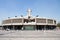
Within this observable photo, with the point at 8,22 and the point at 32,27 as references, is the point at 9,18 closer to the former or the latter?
the point at 8,22

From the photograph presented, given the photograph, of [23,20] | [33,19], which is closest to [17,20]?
[23,20]

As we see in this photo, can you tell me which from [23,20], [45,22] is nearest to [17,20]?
[23,20]

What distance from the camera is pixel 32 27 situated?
324 ft

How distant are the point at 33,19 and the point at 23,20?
6.88 m

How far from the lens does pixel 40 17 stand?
98750 mm

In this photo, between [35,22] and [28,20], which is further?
[28,20]

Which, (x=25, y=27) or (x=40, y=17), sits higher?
(x=40, y=17)

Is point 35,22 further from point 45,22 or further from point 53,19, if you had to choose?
point 53,19

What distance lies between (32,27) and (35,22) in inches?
197

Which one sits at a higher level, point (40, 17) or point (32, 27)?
point (40, 17)

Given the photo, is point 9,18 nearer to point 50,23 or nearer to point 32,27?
point 32,27

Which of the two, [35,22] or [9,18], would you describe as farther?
[9,18]

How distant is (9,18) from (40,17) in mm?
21397

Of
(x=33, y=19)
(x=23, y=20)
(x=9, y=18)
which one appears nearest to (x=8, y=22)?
(x=9, y=18)
